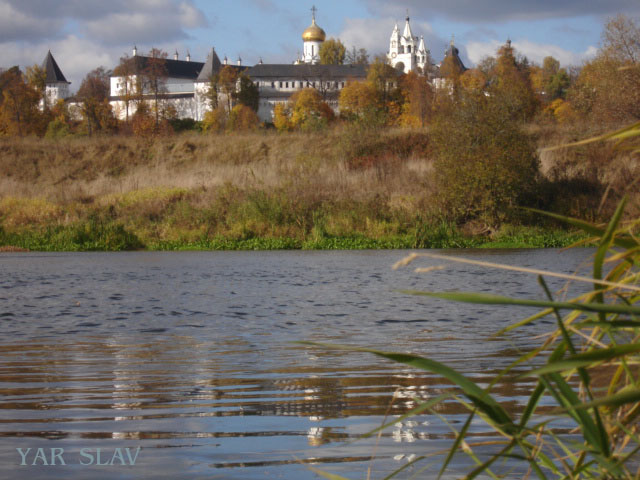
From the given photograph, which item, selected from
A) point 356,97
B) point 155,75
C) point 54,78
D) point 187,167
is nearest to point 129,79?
point 155,75

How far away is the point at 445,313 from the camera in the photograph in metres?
10.4

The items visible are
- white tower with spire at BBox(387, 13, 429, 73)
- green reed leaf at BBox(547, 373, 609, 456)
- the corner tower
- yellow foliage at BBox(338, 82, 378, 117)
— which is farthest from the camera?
white tower with spire at BBox(387, 13, 429, 73)

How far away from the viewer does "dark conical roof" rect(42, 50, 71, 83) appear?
516 ft

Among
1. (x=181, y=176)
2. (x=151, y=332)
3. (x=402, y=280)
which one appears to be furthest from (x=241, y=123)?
(x=151, y=332)

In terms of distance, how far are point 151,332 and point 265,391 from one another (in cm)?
421

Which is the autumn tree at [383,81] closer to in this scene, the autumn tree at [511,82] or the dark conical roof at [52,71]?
the autumn tree at [511,82]

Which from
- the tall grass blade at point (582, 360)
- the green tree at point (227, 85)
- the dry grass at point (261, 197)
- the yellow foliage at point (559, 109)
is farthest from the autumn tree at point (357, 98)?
the tall grass blade at point (582, 360)

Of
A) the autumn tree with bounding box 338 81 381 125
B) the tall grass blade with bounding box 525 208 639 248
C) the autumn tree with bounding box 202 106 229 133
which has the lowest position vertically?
the tall grass blade with bounding box 525 208 639 248

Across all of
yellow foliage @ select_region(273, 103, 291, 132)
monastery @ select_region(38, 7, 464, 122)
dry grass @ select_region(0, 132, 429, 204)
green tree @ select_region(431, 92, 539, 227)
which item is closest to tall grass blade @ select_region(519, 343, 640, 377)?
green tree @ select_region(431, 92, 539, 227)

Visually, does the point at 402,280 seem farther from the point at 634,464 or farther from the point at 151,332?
the point at 634,464

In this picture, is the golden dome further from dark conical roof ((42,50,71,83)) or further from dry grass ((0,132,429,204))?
dry grass ((0,132,429,204))

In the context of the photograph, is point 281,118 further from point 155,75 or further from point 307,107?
point 155,75

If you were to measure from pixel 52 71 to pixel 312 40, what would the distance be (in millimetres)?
54897

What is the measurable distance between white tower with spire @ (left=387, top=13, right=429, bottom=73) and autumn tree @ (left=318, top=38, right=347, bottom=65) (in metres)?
19.8
